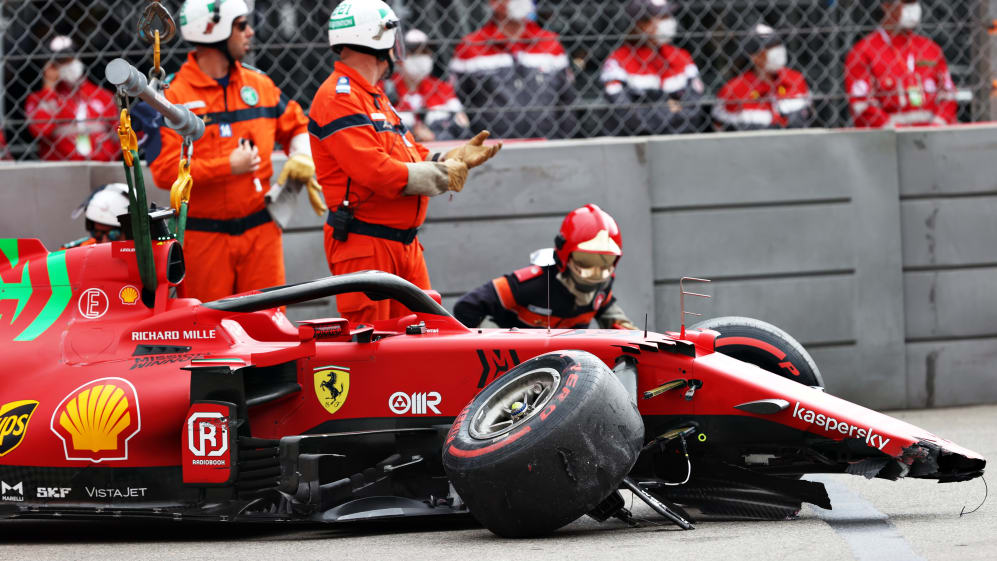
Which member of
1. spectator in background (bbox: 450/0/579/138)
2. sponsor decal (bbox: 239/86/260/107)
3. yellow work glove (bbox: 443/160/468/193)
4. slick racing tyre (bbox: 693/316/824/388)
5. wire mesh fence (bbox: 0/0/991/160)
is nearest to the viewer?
slick racing tyre (bbox: 693/316/824/388)

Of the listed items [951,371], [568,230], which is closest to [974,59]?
[951,371]

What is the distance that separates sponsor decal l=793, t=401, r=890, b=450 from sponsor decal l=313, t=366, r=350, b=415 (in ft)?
4.88

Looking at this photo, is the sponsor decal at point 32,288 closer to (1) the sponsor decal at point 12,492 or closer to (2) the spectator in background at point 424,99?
(1) the sponsor decal at point 12,492

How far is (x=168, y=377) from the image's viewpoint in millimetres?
4562

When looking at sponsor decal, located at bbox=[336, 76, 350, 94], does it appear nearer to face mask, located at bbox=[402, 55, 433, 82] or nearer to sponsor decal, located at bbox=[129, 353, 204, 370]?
sponsor decal, located at bbox=[129, 353, 204, 370]

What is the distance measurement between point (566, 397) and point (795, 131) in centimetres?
411

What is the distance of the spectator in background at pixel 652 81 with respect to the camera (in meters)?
7.76

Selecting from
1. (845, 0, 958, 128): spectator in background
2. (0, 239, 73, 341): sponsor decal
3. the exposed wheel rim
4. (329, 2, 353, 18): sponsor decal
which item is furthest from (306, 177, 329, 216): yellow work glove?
(845, 0, 958, 128): spectator in background

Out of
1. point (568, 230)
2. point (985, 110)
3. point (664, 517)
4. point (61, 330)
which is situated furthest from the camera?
point (985, 110)

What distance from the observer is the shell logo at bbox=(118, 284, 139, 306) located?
4.81m

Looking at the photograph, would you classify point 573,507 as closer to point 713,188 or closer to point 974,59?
point 713,188

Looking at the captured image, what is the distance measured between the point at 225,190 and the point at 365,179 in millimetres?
993

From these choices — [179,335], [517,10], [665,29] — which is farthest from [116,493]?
[665,29]

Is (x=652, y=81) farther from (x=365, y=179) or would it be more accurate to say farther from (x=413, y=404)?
(x=413, y=404)
